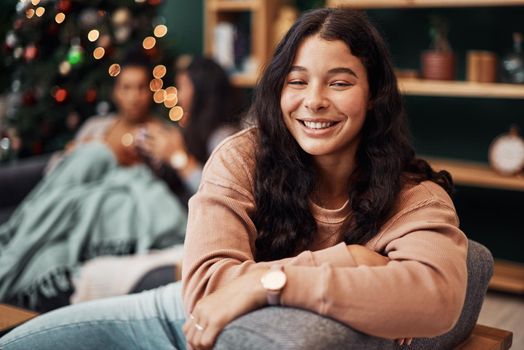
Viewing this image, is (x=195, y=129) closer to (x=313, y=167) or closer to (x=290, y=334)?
(x=313, y=167)

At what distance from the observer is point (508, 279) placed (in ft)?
11.2

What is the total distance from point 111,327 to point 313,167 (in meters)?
0.58

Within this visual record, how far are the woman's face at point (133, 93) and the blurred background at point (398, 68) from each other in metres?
0.36

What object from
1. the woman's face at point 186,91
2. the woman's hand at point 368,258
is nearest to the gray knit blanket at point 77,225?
the woman's face at point 186,91

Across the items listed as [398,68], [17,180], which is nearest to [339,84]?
[17,180]

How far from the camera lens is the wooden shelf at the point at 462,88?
10.8 feet

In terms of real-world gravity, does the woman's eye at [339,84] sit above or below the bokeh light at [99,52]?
above

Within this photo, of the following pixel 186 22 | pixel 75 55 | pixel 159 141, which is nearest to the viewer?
pixel 159 141

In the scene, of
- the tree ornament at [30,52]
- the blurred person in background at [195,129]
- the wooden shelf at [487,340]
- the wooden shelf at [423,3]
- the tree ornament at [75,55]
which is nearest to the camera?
the wooden shelf at [487,340]

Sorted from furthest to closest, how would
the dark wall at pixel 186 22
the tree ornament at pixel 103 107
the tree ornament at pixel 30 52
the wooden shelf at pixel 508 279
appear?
the dark wall at pixel 186 22, the tree ornament at pixel 103 107, the tree ornament at pixel 30 52, the wooden shelf at pixel 508 279

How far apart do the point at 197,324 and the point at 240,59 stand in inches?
119

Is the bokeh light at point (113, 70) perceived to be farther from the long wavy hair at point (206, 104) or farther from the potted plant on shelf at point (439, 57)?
the potted plant on shelf at point (439, 57)

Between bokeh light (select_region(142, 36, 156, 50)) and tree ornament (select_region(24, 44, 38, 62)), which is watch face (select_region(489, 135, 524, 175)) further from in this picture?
tree ornament (select_region(24, 44, 38, 62))

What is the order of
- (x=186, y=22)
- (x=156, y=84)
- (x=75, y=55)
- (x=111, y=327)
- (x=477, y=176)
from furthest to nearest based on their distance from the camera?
(x=186, y=22), (x=156, y=84), (x=75, y=55), (x=477, y=176), (x=111, y=327)
